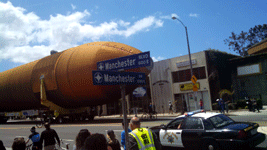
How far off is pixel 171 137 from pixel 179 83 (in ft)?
76.4

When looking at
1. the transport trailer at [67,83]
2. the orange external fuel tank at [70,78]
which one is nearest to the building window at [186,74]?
the transport trailer at [67,83]

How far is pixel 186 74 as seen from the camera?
30.0m

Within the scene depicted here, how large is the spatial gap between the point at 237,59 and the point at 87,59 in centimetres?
2114

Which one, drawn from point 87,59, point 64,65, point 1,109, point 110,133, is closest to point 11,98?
point 1,109

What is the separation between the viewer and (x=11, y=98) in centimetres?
3033

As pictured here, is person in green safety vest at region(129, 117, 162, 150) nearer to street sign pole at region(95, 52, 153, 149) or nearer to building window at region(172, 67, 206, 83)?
street sign pole at region(95, 52, 153, 149)

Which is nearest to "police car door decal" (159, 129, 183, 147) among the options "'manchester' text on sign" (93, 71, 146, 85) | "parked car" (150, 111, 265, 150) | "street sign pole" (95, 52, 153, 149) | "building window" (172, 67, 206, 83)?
"parked car" (150, 111, 265, 150)

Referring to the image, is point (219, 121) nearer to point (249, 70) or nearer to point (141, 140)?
point (141, 140)

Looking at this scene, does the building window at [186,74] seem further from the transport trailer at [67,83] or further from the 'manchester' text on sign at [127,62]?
the 'manchester' text on sign at [127,62]

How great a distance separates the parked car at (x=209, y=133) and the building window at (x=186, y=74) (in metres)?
22.0

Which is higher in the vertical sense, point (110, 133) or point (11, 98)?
point (11, 98)

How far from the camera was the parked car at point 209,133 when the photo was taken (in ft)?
21.6

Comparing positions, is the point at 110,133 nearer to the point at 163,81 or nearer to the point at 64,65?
the point at 64,65

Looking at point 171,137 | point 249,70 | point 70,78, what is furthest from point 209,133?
point 249,70
